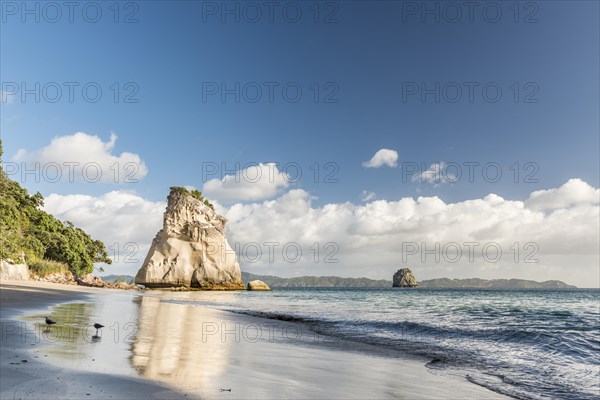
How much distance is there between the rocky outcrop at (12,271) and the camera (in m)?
44.3

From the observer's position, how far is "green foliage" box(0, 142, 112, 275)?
46.8 m

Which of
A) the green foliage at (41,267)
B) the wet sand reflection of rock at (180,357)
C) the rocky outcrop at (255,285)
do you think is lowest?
the rocky outcrop at (255,285)

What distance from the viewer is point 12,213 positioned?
167 ft

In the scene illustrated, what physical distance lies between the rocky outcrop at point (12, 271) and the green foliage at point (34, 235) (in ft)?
2.57

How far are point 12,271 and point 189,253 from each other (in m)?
54.3

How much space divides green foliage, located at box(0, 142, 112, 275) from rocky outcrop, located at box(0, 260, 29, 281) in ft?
2.57

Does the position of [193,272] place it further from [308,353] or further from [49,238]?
[308,353]

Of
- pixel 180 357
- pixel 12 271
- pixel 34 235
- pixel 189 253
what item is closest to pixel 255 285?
pixel 189 253

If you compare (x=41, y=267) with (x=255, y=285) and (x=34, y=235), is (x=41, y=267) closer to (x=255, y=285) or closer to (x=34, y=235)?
(x=34, y=235)

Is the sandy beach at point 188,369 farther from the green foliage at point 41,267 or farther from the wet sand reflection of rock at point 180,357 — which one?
the green foliage at point 41,267

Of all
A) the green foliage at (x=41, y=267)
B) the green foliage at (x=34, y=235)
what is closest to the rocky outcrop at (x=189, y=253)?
the green foliage at (x=34, y=235)

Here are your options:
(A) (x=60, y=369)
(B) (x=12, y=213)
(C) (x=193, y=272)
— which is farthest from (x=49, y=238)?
(A) (x=60, y=369)

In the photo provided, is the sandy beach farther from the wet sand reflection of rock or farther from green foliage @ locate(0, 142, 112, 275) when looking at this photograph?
green foliage @ locate(0, 142, 112, 275)

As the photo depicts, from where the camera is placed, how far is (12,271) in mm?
45938
